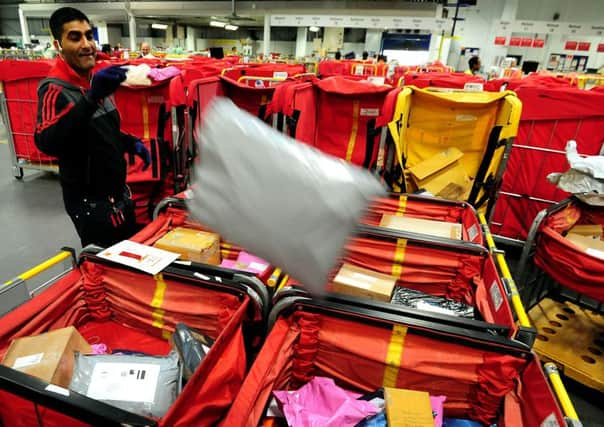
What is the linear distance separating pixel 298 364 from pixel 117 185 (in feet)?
4.39

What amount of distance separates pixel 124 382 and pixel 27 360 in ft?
1.13

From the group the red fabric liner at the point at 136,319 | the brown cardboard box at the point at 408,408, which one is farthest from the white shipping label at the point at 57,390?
the brown cardboard box at the point at 408,408

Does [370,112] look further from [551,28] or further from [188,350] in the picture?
[551,28]

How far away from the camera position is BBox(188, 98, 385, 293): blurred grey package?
0.68 meters

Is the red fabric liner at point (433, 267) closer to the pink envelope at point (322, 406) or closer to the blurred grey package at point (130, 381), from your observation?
the pink envelope at point (322, 406)

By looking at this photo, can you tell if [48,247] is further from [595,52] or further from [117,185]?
[595,52]

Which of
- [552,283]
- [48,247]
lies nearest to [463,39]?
[552,283]

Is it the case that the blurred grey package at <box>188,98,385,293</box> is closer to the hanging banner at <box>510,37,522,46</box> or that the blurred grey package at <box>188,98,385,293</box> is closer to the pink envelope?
the pink envelope

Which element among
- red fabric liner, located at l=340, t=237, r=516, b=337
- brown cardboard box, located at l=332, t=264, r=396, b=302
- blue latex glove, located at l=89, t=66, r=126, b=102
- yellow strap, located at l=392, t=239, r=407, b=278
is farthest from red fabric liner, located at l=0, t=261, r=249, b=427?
yellow strap, located at l=392, t=239, r=407, b=278

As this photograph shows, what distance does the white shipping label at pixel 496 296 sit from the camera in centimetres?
162

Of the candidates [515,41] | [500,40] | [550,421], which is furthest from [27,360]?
[515,41]

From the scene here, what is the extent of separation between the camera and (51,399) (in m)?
1.00

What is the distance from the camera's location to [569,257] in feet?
6.73

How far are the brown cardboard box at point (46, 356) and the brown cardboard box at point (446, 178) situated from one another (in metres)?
2.61
